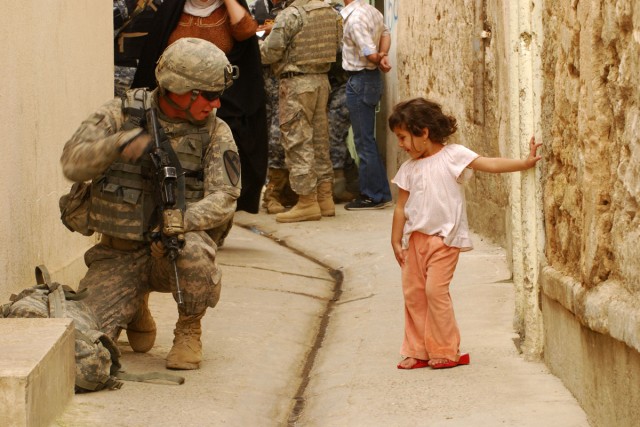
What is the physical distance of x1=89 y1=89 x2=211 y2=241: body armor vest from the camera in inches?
194

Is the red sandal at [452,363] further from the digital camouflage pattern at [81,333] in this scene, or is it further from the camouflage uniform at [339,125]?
the camouflage uniform at [339,125]

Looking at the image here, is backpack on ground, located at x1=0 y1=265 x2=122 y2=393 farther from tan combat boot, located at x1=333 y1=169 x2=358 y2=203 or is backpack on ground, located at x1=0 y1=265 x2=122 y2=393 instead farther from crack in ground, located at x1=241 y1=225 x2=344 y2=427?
tan combat boot, located at x1=333 y1=169 x2=358 y2=203

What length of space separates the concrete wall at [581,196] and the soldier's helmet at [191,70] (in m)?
1.20

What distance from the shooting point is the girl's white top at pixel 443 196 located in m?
4.91

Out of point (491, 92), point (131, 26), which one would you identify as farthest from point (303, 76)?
point (491, 92)

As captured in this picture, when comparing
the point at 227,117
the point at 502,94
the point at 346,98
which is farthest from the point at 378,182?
the point at 502,94

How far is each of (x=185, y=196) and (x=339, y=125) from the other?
6.26 m

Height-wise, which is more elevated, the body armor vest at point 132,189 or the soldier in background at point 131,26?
the soldier in background at point 131,26

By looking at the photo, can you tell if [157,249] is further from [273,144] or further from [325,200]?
[273,144]

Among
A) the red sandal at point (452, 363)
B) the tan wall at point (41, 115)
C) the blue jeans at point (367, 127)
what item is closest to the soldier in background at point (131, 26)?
the tan wall at point (41, 115)

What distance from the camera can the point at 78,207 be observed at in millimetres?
5074

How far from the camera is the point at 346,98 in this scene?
423 inches

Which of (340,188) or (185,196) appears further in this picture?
(340,188)

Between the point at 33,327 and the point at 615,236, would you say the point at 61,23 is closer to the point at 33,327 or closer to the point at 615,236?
the point at 33,327
